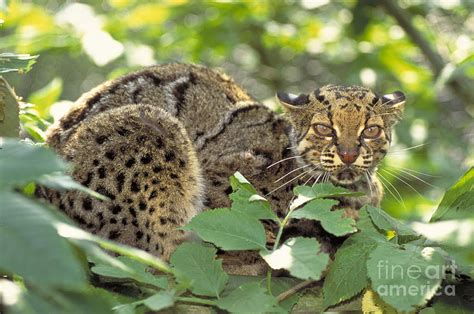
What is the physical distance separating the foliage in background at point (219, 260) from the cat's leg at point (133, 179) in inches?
32.7

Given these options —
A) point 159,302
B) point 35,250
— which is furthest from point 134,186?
point 35,250

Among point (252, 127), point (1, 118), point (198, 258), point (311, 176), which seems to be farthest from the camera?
point (252, 127)

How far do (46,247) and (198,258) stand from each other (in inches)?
54.9

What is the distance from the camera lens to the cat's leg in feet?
12.9

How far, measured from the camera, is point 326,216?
2914 mm

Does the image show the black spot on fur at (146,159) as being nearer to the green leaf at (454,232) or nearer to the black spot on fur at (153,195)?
the black spot on fur at (153,195)

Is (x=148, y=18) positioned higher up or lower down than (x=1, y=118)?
lower down

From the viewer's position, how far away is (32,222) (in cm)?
157

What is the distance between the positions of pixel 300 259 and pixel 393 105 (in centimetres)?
255

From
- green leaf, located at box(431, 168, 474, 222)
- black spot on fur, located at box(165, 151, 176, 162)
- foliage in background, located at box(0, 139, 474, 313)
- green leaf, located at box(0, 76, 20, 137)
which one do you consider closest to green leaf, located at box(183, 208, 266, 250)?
foliage in background, located at box(0, 139, 474, 313)

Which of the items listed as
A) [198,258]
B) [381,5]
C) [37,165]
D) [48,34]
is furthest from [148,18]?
[37,165]

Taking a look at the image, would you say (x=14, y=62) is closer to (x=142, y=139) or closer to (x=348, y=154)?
(x=142, y=139)

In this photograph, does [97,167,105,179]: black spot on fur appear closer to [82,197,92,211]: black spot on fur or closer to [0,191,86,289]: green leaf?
[82,197,92,211]: black spot on fur

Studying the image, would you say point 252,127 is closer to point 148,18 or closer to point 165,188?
point 165,188
